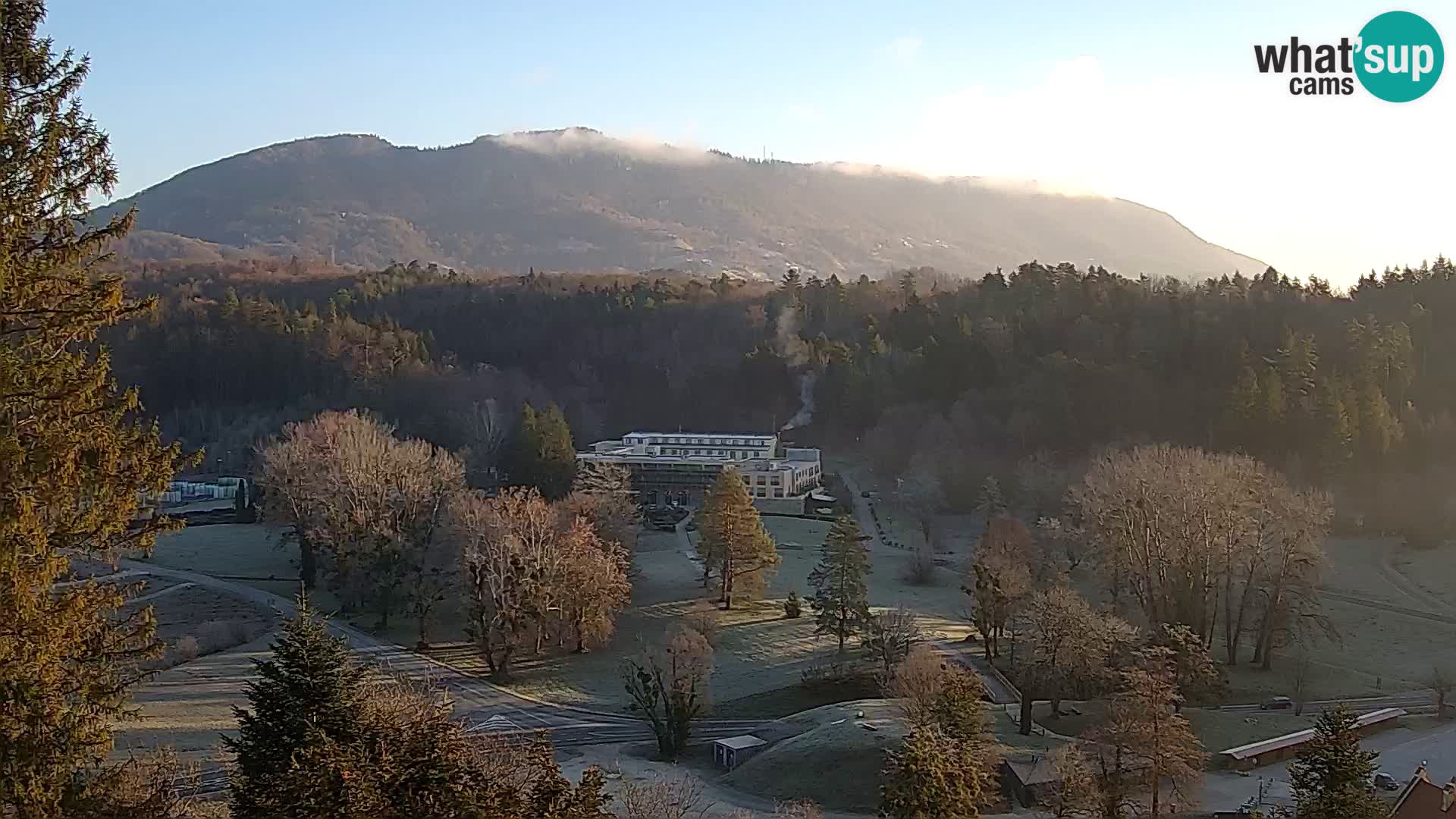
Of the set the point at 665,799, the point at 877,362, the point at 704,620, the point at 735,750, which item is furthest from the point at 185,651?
the point at 877,362

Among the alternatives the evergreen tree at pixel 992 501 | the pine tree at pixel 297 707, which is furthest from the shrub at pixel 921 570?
the pine tree at pixel 297 707

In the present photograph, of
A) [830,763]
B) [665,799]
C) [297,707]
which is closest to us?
[297,707]

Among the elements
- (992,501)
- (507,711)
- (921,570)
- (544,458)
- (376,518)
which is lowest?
(507,711)

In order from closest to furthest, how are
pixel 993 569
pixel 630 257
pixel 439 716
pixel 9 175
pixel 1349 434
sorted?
1. pixel 9 175
2. pixel 439 716
3. pixel 993 569
4. pixel 1349 434
5. pixel 630 257

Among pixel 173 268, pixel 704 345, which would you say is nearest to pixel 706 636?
pixel 704 345

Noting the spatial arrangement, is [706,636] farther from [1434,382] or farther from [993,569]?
[1434,382]

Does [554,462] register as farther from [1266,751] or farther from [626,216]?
[626,216]

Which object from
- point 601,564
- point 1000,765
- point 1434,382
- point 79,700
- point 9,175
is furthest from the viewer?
point 1434,382

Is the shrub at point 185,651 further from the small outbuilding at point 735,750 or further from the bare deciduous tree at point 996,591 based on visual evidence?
the bare deciduous tree at point 996,591
